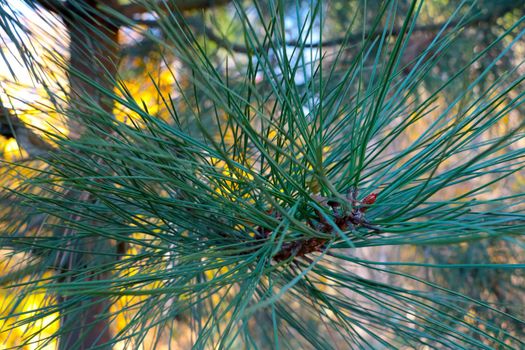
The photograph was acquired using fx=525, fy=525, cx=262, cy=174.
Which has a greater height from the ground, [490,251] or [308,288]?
[490,251]

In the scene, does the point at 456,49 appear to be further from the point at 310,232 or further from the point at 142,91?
the point at 310,232

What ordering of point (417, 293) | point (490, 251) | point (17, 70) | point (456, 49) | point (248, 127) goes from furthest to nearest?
point (490, 251) < point (456, 49) < point (17, 70) < point (417, 293) < point (248, 127)

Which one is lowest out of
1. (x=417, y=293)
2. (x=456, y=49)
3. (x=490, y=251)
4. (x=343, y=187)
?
(x=417, y=293)

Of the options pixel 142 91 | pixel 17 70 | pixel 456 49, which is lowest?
pixel 17 70

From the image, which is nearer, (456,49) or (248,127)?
(248,127)

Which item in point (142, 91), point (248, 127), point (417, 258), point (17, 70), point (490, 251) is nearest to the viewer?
point (248, 127)

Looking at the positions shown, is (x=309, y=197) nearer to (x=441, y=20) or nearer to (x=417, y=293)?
(x=417, y=293)

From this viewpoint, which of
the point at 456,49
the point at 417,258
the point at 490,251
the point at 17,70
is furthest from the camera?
the point at 417,258

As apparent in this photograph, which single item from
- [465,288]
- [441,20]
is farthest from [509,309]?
[441,20]

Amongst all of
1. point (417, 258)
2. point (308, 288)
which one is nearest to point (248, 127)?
point (308, 288)

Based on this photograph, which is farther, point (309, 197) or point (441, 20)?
point (441, 20)
